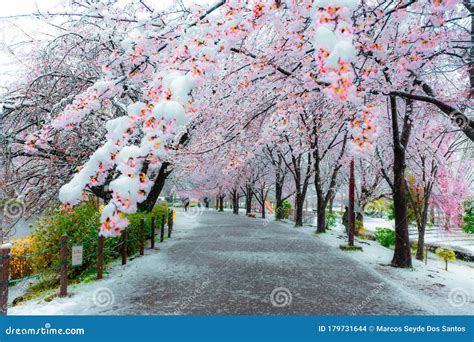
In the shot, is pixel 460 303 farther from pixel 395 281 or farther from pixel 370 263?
pixel 370 263

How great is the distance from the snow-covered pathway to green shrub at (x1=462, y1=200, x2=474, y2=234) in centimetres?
1925

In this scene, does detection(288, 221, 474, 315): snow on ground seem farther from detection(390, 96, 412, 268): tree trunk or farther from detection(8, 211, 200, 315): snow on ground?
detection(8, 211, 200, 315): snow on ground

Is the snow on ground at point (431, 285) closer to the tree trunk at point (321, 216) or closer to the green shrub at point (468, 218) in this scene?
the tree trunk at point (321, 216)

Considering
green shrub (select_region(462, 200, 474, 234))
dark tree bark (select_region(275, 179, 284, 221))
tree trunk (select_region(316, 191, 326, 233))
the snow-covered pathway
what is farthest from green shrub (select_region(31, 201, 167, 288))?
green shrub (select_region(462, 200, 474, 234))

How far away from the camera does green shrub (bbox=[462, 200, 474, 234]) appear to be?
2629cm

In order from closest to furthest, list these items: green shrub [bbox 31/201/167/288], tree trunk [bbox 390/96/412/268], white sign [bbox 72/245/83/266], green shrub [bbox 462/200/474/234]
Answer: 1. white sign [bbox 72/245/83/266]
2. green shrub [bbox 31/201/167/288]
3. tree trunk [bbox 390/96/412/268]
4. green shrub [bbox 462/200/474/234]

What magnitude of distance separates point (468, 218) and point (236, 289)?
2584cm

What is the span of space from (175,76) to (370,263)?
1052 cm

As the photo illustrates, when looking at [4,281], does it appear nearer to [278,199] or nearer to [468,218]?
[278,199]

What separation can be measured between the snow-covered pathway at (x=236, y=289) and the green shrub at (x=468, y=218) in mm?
19246

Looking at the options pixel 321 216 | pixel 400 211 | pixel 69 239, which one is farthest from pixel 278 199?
pixel 69 239

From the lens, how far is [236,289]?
7.72 metres

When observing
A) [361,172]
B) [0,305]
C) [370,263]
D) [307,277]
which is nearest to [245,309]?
[307,277]

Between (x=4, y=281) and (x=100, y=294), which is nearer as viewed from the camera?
(x=4, y=281)
